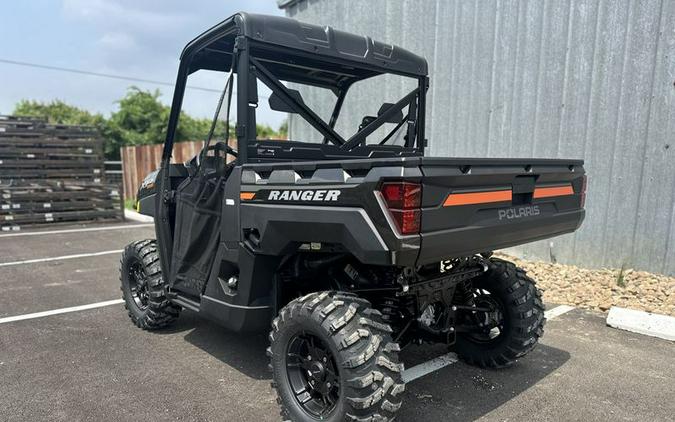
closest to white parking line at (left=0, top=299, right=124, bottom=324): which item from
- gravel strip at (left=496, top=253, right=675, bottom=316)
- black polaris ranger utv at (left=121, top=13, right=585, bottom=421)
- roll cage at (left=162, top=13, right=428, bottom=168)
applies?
black polaris ranger utv at (left=121, top=13, right=585, bottom=421)

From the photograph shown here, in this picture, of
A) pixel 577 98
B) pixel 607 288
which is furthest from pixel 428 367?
pixel 577 98

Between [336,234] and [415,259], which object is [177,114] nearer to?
[336,234]

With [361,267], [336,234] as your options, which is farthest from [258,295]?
[336,234]

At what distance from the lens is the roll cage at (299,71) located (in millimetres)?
3092

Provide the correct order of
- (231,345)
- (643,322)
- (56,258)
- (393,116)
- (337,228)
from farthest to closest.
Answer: (56,258) < (643,322) < (231,345) < (393,116) < (337,228)

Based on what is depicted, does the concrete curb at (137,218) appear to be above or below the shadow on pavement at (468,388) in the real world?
below

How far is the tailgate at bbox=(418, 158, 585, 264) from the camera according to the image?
2.40m

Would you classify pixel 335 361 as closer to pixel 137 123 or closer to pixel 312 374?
pixel 312 374

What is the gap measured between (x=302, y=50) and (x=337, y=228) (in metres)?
1.42

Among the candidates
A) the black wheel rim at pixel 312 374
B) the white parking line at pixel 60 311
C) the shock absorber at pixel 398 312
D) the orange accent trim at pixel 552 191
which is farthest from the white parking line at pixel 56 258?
the orange accent trim at pixel 552 191

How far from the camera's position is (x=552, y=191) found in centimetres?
314

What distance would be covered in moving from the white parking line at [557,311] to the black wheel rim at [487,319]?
1591 millimetres

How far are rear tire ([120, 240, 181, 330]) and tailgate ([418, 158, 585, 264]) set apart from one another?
8.85 feet

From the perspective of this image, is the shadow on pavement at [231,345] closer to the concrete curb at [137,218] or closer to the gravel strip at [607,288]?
the gravel strip at [607,288]
